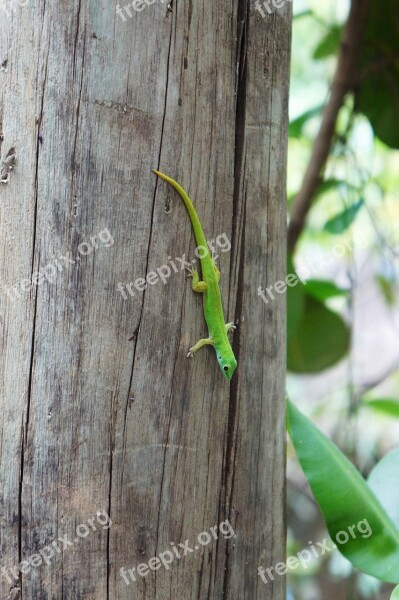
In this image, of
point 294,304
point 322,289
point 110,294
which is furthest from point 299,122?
point 110,294

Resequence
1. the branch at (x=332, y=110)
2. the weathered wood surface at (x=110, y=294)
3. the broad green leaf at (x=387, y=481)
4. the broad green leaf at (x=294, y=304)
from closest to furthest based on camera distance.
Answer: the weathered wood surface at (x=110, y=294) < the broad green leaf at (x=387, y=481) < the broad green leaf at (x=294, y=304) < the branch at (x=332, y=110)

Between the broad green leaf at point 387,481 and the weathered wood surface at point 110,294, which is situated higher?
the weathered wood surface at point 110,294

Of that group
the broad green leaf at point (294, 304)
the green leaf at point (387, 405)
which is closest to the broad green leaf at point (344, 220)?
the broad green leaf at point (294, 304)

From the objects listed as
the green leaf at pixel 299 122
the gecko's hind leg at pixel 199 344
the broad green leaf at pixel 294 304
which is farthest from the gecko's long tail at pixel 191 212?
the green leaf at pixel 299 122

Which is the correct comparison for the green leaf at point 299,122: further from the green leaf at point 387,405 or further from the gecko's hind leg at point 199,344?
the gecko's hind leg at point 199,344

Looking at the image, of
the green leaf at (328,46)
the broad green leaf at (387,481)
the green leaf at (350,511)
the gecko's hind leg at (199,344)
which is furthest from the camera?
the green leaf at (328,46)

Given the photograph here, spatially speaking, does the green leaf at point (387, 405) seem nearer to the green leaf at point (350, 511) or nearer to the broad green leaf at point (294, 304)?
the broad green leaf at point (294, 304)

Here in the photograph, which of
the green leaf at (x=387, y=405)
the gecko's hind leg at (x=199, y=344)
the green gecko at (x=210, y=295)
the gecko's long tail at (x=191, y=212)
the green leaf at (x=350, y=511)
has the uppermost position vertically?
the gecko's long tail at (x=191, y=212)

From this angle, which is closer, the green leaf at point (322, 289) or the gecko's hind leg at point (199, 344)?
the gecko's hind leg at point (199, 344)
